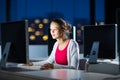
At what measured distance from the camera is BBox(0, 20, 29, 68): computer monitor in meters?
2.33

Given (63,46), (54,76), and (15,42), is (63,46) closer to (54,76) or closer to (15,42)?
(15,42)

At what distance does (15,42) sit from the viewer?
7.93 ft

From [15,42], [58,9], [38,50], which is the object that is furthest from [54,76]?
[58,9]

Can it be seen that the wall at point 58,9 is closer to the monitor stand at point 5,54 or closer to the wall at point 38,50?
the wall at point 38,50

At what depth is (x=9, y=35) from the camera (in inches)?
98.4

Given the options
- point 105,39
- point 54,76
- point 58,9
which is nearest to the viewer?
point 54,76

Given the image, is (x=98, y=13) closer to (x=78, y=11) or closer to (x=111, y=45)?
(x=78, y=11)

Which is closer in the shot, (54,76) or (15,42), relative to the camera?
(54,76)

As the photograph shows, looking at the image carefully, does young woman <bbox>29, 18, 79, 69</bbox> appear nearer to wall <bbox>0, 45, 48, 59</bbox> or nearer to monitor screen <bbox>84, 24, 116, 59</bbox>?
monitor screen <bbox>84, 24, 116, 59</bbox>

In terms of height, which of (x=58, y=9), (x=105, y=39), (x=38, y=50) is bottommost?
(x=38, y=50)

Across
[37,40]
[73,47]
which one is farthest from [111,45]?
[37,40]

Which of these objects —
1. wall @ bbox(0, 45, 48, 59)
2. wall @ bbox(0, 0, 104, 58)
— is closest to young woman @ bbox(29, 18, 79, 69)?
wall @ bbox(0, 45, 48, 59)

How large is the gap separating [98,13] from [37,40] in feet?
4.72

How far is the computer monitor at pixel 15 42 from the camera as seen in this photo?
7.64 ft
